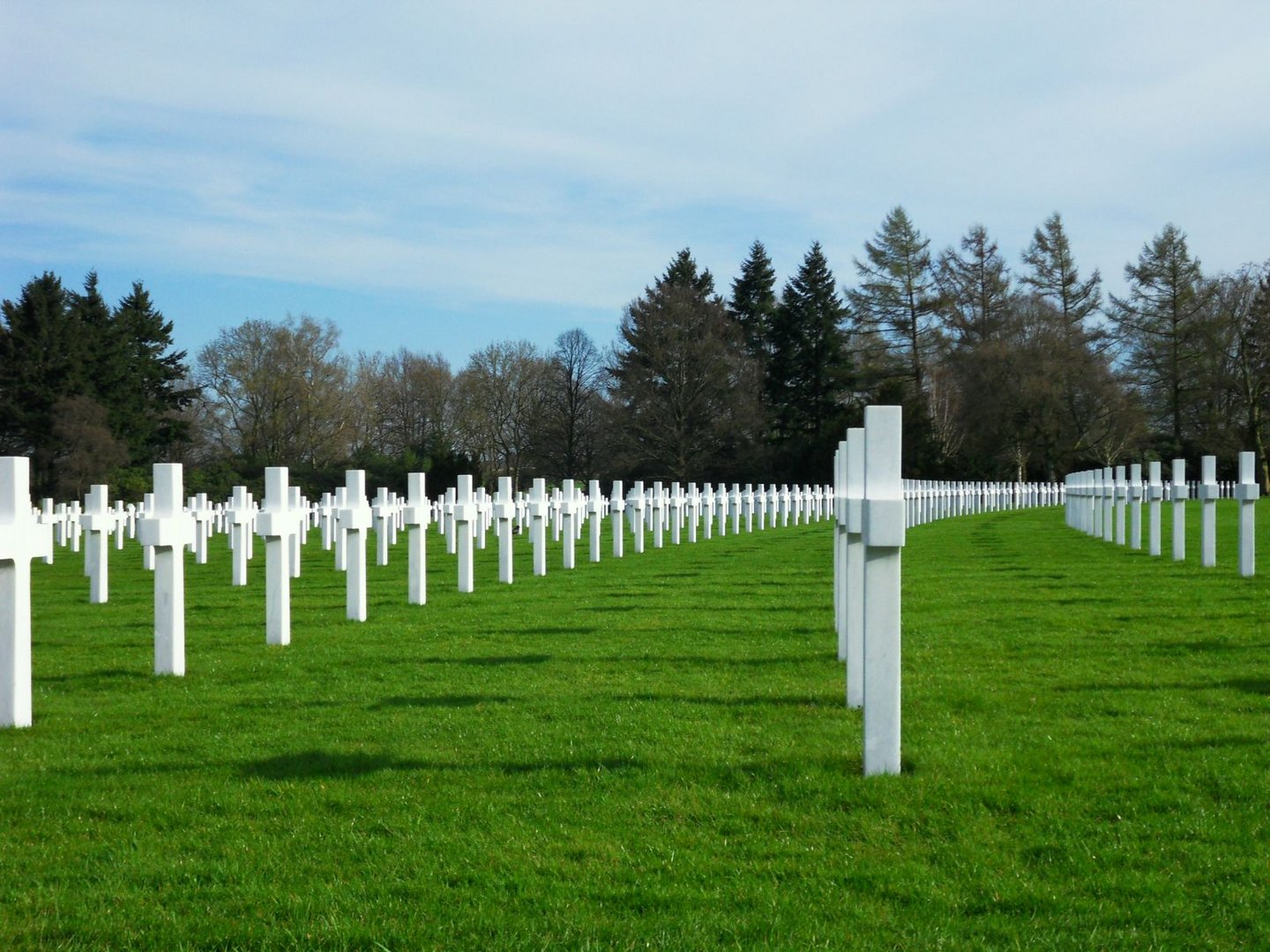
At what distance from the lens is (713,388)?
6744 cm

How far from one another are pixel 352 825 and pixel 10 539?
320cm

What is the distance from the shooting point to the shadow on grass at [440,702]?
747 cm

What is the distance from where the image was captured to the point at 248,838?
480 cm

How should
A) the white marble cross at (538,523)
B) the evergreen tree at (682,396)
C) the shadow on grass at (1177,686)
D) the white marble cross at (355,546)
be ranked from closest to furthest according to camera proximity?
the shadow on grass at (1177,686) < the white marble cross at (355,546) < the white marble cross at (538,523) < the evergreen tree at (682,396)

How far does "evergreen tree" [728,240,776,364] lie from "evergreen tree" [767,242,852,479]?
2.63 m

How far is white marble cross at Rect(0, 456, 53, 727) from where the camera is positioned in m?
6.97

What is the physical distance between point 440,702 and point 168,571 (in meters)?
2.43

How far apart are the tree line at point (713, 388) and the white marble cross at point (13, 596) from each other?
49.4 m

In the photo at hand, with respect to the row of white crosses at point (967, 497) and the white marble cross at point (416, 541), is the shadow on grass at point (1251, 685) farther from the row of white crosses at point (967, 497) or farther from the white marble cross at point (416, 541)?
the row of white crosses at point (967, 497)

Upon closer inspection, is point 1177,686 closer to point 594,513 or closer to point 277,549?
point 277,549

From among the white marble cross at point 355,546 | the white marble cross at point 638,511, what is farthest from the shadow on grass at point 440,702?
the white marble cross at point 638,511

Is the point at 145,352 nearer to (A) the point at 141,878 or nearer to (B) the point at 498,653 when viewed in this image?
(B) the point at 498,653

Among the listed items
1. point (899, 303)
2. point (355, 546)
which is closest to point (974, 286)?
point (899, 303)

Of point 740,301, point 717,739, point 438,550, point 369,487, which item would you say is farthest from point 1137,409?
point 717,739
